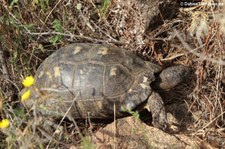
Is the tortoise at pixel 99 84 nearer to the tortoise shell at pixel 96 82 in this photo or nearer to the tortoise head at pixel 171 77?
the tortoise shell at pixel 96 82

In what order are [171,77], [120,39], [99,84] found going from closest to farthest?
[99,84] < [171,77] < [120,39]

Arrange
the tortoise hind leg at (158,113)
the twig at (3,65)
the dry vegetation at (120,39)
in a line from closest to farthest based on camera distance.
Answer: the tortoise hind leg at (158,113), the dry vegetation at (120,39), the twig at (3,65)

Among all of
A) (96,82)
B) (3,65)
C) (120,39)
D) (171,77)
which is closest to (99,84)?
(96,82)

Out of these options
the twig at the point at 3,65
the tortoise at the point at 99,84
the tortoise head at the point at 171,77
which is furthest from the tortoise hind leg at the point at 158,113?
the twig at the point at 3,65

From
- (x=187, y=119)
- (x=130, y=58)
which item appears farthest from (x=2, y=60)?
(x=187, y=119)

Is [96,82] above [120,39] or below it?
below

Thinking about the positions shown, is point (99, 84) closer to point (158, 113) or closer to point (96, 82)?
point (96, 82)
